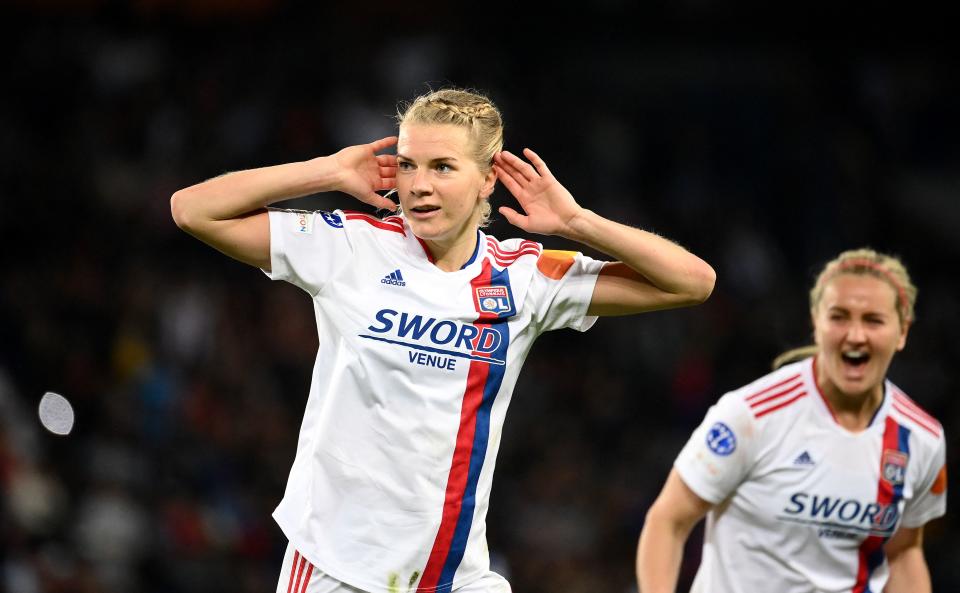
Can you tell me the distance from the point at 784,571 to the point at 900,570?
1.64ft

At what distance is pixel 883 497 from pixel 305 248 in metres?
2.05

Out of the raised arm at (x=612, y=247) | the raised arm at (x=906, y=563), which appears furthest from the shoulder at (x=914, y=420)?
the raised arm at (x=612, y=247)

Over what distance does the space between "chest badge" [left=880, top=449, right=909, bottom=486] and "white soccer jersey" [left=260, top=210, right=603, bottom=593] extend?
143 cm

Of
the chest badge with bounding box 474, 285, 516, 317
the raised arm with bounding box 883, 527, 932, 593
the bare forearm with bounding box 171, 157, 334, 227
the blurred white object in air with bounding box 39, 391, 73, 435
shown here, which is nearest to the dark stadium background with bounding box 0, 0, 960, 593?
the blurred white object in air with bounding box 39, 391, 73, 435

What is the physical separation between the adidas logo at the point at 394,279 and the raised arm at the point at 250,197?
0.72 ft

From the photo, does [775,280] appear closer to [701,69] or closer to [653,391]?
[653,391]

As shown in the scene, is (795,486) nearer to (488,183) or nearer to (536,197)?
(536,197)

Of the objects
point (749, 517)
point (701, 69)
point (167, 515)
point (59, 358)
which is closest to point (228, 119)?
point (59, 358)

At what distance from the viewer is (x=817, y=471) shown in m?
3.81

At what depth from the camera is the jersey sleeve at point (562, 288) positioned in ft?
10.7

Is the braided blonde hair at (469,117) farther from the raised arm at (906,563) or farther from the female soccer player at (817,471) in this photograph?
the raised arm at (906,563)

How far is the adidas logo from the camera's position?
310 cm

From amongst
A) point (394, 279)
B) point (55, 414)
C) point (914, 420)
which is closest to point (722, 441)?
point (914, 420)

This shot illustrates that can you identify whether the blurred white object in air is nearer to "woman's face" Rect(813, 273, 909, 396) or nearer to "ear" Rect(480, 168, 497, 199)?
"ear" Rect(480, 168, 497, 199)
